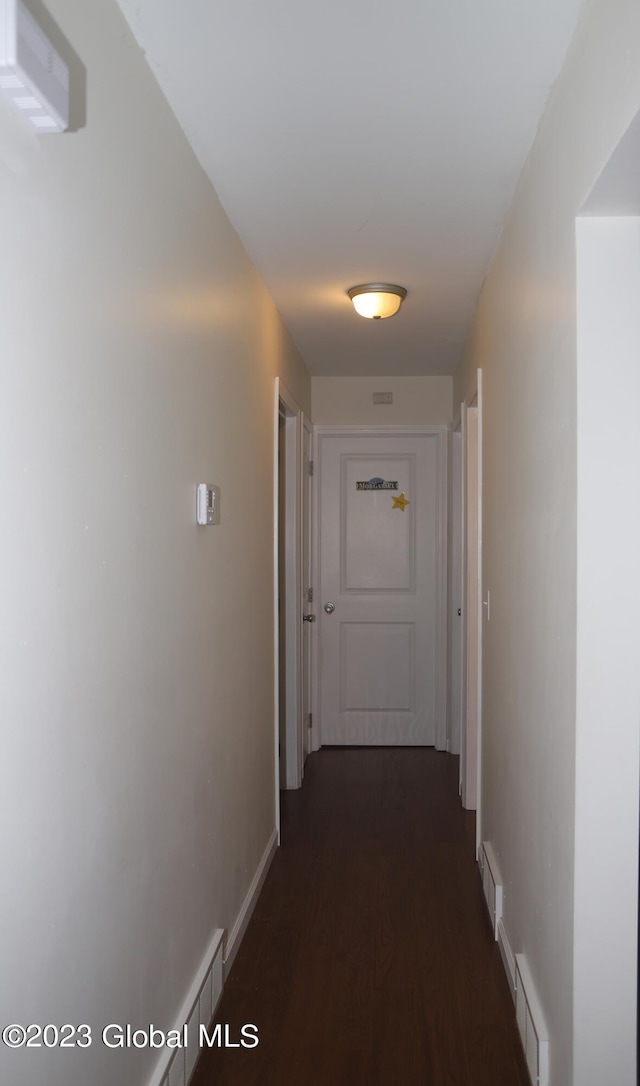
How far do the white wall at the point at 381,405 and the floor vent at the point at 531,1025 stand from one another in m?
3.46

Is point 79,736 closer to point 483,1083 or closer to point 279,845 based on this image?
point 483,1083

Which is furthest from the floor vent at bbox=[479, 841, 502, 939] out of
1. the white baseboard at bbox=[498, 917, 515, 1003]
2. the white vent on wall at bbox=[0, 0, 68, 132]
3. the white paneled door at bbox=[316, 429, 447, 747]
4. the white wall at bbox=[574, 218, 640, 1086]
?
the white vent on wall at bbox=[0, 0, 68, 132]

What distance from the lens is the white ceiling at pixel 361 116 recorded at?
5.11ft

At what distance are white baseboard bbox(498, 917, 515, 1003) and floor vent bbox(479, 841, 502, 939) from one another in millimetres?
44

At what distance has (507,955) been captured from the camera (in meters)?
2.42

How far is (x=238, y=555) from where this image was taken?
275 cm

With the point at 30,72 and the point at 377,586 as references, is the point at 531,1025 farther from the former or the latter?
the point at 377,586

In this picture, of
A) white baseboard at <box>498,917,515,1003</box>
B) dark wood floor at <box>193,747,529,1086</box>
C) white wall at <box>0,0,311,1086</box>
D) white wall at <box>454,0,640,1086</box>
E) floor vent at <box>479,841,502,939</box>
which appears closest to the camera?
white wall at <box>0,0,311,1086</box>

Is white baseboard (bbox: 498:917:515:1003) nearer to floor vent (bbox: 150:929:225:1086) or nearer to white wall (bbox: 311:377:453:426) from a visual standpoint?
floor vent (bbox: 150:929:225:1086)

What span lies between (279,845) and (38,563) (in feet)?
8.84

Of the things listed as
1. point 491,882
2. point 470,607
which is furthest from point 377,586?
point 491,882

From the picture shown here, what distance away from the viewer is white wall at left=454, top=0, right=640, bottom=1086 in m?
1.49

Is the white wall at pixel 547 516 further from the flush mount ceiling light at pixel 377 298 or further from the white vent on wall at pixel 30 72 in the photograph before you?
the white vent on wall at pixel 30 72

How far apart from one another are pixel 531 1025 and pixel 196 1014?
32.5 inches
